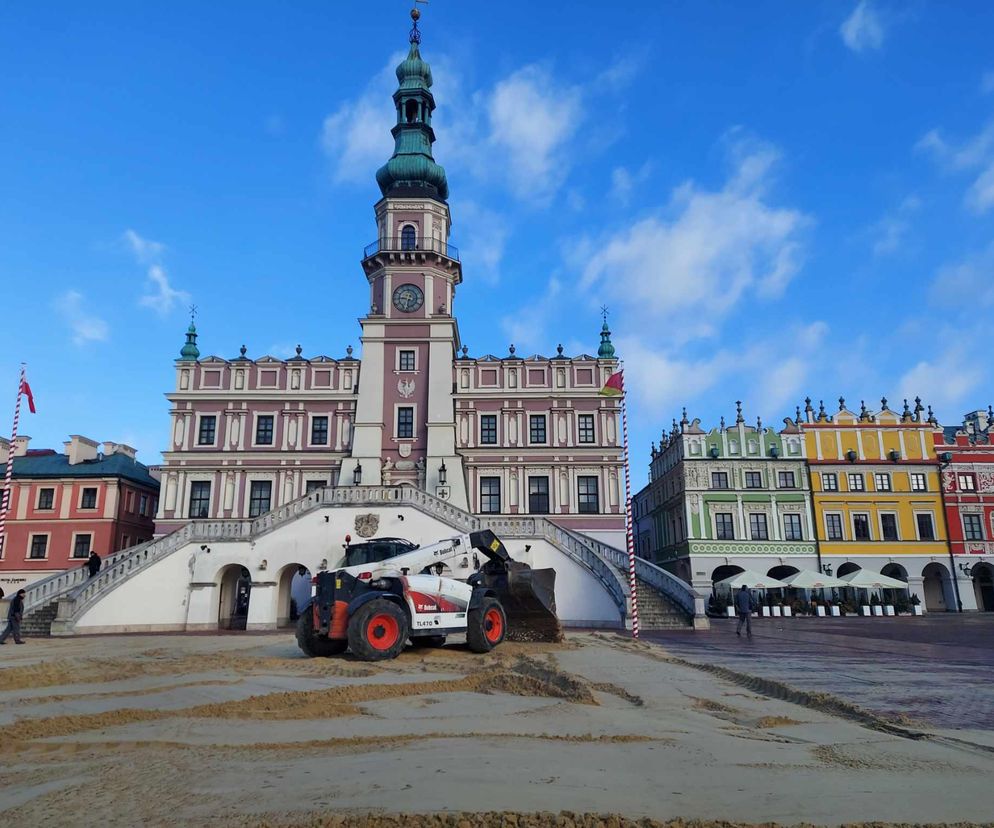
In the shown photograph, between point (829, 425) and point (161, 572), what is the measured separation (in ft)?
134

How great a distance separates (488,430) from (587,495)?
255 inches

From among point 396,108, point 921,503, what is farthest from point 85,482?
point 921,503

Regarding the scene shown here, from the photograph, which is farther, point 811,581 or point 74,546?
point 74,546

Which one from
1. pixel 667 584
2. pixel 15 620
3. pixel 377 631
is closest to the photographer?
pixel 377 631

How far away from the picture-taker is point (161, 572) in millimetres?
28891

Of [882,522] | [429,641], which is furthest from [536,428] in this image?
[882,522]

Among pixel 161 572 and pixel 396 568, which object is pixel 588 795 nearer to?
pixel 396 568

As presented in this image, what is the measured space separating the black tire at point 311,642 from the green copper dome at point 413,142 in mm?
31866

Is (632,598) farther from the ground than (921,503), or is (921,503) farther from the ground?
(921,503)

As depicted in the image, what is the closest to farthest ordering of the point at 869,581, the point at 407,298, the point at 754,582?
1. the point at 754,582
2. the point at 869,581
3. the point at 407,298

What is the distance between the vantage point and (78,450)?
45.1 meters

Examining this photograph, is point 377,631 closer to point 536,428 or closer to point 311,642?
point 311,642

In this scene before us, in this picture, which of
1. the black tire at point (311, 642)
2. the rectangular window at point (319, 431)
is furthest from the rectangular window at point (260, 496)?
the black tire at point (311, 642)

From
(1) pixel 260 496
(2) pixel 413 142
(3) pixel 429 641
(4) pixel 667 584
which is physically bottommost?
(3) pixel 429 641
